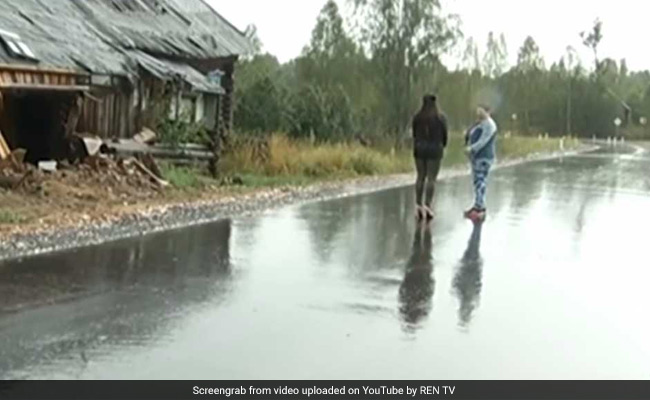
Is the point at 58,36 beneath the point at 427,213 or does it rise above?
above

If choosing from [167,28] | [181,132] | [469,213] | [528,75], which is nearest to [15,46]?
[181,132]

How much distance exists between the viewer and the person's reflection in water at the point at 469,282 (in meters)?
8.50

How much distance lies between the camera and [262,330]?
7465mm

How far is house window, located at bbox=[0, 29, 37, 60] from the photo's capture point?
1773 cm

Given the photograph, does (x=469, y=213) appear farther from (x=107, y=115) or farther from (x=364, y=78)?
(x=364, y=78)

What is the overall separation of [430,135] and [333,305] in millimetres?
7960

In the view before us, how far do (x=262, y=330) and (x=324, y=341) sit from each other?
577mm

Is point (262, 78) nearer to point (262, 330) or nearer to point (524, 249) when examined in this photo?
point (524, 249)

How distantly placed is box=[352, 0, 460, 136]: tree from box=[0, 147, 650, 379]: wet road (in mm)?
33015

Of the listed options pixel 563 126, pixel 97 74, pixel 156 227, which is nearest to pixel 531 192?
pixel 97 74

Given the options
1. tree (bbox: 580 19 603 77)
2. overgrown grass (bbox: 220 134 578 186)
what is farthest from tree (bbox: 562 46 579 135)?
overgrown grass (bbox: 220 134 578 186)

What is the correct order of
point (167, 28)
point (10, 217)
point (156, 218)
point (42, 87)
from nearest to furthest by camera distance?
1. point (10, 217)
2. point (156, 218)
3. point (42, 87)
4. point (167, 28)
